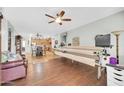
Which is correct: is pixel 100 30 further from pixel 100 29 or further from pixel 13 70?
pixel 13 70

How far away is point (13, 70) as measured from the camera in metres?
2.44

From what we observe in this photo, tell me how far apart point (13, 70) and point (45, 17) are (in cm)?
132

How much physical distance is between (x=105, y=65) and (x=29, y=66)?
1382 mm

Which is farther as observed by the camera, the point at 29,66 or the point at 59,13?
the point at 29,66

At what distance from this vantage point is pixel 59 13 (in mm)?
1923

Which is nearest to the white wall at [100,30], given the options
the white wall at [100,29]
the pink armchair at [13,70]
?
the white wall at [100,29]

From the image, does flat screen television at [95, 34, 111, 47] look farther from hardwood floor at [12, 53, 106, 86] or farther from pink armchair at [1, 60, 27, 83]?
pink armchair at [1, 60, 27, 83]

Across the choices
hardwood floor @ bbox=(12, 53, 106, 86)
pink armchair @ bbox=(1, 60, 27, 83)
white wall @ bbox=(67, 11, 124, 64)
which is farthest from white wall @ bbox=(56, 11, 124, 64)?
pink armchair @ bbox=(1, 60, 27, 83)

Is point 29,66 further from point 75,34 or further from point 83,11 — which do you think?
point 83,11

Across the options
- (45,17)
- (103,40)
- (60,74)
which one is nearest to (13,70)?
(60,74)

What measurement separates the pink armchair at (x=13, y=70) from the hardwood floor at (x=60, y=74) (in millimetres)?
165

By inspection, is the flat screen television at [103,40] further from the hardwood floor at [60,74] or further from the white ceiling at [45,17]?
the hardwood floor at [60,74]
